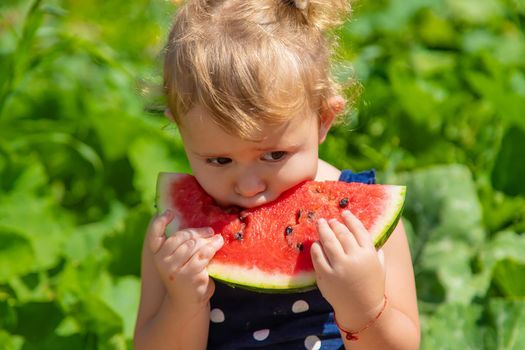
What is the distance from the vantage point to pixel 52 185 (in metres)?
3.89

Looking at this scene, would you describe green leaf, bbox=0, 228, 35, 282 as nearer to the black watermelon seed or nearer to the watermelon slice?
the watermelon slice

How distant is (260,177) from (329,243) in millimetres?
209

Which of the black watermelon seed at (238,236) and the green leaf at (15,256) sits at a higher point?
the black watermelon seed at (238,236)

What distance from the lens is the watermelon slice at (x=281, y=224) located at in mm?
2088

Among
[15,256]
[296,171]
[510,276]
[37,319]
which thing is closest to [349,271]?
[296,171]

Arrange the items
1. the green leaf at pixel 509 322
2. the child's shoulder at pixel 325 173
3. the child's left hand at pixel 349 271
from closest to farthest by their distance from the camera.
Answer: the child's left hand at pixel 349 271, the child's shoulder at pixel 325 173, the green leaf at pixel 509 322

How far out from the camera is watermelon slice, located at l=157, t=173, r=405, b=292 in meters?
2.09

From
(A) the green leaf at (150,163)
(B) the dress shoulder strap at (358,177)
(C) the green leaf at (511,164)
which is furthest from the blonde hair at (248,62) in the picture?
(C) the green leaf at (511,164)

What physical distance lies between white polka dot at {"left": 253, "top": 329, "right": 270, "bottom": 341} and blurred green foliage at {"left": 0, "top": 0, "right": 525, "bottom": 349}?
0.57 meters

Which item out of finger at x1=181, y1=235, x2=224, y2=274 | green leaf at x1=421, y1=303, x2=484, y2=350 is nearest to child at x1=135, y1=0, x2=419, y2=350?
finger at x1=181, y1=235, x2=224, y2=274

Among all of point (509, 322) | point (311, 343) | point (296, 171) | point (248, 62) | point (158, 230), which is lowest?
point (509, 322)

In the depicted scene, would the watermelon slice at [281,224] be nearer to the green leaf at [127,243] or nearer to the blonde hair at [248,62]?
the blonde hair at [248,62]

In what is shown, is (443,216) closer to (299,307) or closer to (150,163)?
(150,163)

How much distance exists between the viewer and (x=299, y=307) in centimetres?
218
